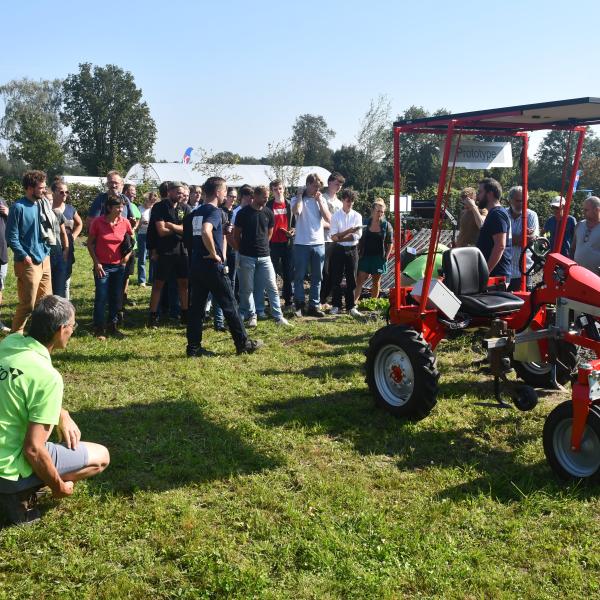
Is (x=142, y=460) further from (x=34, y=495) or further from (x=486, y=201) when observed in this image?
(x=486, y=201)

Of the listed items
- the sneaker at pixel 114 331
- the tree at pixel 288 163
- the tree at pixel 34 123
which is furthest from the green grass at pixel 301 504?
the tree at pixel 34 123

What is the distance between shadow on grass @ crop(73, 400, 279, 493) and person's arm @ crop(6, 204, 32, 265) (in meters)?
2.30

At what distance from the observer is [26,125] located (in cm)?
5553

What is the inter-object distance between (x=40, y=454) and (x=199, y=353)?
374 cm

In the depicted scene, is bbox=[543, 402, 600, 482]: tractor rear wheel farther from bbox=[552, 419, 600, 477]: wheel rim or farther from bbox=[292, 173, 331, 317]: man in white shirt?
bbox=[292, 173, 331, 317]: man in white shirt

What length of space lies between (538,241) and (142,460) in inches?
133

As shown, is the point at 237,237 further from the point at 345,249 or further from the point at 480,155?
the point at 480,155

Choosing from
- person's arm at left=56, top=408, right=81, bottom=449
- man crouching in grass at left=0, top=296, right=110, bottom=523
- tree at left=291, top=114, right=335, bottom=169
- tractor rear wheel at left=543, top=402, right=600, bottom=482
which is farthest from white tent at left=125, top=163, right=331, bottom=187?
man crouching in grass at left=0, top=296, right=110, bottom=523

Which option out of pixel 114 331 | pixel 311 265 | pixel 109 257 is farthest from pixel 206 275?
pixel 311 265

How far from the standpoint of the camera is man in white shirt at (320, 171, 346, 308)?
9516 mm

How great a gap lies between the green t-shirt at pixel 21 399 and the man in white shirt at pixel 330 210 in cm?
644

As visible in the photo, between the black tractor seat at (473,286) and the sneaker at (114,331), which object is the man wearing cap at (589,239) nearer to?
the black tractor seat at (473,286)

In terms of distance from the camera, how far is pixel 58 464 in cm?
356

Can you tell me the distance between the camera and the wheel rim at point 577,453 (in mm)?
3902
